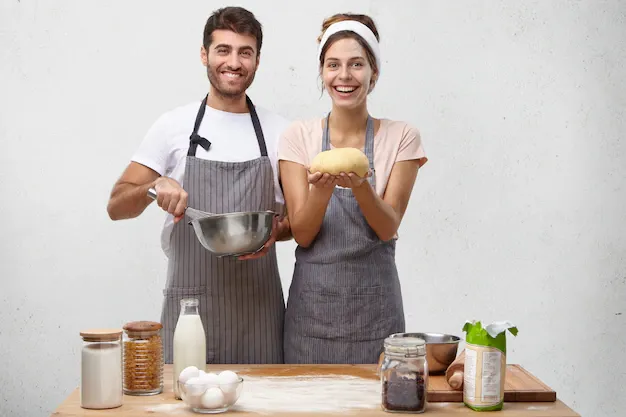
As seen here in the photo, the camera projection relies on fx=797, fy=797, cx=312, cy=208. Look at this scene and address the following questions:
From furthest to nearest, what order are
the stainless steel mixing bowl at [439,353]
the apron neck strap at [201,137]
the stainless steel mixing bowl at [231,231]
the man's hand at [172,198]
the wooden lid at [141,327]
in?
1. the apron neck strap at [201,137]
2. the man's hand at [172,198]
3. the stainless steel mixing bowl at [231,231]
4. the stainless steel mixing bowl at [439,353]
5. the wooden lid at [141,327]

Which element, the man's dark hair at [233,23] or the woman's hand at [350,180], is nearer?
the woman's hand at [350,180]

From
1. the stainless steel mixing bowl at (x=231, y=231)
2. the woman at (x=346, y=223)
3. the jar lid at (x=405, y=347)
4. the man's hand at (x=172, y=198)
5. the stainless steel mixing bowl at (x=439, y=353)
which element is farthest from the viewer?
the woman at (x=346, y=223)

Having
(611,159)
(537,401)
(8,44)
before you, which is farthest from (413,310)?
(8,44)

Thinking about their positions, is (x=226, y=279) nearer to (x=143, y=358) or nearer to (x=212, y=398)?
(x=143, y=358)

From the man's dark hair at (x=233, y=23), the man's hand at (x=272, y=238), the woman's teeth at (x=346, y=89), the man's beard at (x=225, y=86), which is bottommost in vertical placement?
the man's hand at (x=272, y=238)

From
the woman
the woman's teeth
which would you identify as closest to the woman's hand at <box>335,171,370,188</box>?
the woman

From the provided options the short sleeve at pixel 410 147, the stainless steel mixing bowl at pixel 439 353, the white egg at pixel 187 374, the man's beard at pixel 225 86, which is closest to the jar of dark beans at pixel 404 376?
the stainless steel mixing bowl at pixel 439 353

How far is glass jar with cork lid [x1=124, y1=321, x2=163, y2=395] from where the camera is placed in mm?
2064

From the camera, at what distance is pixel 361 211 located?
276 cm

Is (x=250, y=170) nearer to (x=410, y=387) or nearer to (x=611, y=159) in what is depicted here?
(x=410, y=387)

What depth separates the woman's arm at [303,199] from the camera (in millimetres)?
2611

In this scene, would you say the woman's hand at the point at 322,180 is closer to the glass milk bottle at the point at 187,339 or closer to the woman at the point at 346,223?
the woman at the point at 346,223

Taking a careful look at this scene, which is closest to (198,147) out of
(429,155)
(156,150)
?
(156,150)

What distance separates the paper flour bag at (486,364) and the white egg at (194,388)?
0.66 m
